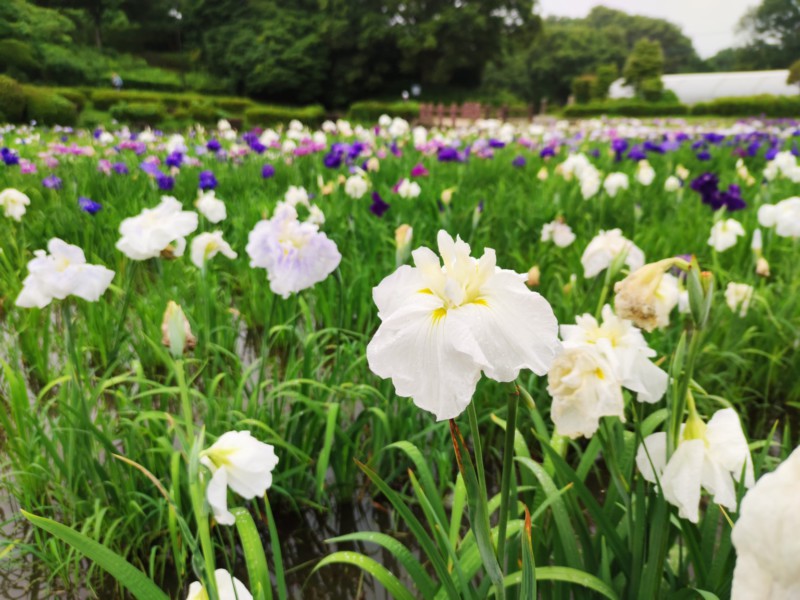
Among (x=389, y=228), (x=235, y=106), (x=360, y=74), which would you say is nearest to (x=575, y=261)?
(x=389, y=228)

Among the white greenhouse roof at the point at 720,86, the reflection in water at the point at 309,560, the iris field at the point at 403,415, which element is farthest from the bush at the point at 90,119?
the white greenhouse roof at the point at 720,86

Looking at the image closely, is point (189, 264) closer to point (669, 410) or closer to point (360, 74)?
point (669, 410)

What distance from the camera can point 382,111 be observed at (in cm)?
2139

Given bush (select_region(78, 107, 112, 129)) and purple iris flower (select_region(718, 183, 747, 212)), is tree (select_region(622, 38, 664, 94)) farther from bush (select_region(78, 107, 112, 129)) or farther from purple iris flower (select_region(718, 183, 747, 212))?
purple iris flower (select_region(718, 183, 747, 212))

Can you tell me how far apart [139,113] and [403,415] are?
1405 centimetres

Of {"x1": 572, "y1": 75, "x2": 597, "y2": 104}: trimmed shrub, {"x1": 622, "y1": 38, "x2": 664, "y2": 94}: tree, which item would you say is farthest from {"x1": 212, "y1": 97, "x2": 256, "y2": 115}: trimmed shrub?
{"x1": 622, "y1": 38, "x2": 664, "y2": 94}: tree

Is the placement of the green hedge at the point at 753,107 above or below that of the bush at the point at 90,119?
above

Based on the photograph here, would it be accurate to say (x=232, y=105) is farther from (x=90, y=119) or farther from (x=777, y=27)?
(x=777, y=27)

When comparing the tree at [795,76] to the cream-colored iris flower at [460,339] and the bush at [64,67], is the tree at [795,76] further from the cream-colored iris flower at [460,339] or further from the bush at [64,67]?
the cream-colored iris flower at [460,339]

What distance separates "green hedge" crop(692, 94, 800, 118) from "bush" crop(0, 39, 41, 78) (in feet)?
76.7

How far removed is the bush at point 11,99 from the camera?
22.8 ft

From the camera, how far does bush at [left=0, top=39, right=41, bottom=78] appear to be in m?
5.66

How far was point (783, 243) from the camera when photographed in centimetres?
335

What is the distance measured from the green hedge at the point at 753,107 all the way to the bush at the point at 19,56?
23.4 m
